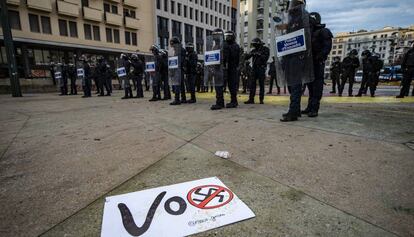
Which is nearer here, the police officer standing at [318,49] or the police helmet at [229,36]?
the police officer standing at [318,49]

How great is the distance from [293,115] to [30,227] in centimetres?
392

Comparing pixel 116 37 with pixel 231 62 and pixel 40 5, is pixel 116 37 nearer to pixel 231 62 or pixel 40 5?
pixel 40 5

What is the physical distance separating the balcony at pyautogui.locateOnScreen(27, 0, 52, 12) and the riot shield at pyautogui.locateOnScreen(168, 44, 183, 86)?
20.9 metres

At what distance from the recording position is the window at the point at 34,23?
66.9 feet

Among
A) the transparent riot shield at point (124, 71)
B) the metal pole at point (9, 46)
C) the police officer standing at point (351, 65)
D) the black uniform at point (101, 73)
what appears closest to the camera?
the police officer standing at point (351, 65)

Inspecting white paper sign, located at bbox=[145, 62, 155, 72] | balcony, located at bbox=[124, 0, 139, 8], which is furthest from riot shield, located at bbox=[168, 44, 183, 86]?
balcony, located at bbox=[124, 0, 139, 8]

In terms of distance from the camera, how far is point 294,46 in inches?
153

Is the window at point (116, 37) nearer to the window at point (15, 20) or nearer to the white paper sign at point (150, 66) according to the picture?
the window at point (15, 20)

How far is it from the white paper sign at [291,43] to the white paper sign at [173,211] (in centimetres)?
311

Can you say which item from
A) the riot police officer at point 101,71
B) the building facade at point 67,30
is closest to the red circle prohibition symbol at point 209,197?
the riot police officer at point 101,71

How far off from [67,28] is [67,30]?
0.67 feet

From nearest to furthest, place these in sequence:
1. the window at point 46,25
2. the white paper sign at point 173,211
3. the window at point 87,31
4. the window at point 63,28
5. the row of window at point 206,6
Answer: the white paper sign at point 173,211 < the window at point 46,25 < the window at point 63,28 < the window at point 87,31 < the row of window at point 206,6

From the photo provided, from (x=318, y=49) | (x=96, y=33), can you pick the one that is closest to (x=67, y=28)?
(x=96, y=33)

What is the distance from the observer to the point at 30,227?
52.4 inches
